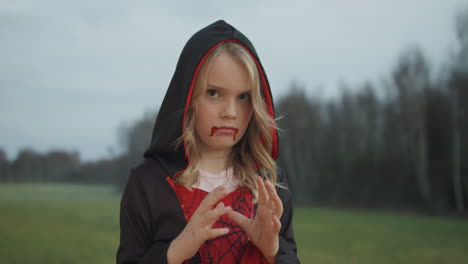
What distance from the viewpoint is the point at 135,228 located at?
7.56 ft

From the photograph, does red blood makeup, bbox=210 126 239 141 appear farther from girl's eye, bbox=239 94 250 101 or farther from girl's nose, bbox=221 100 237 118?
girl's eye, bbox=239 94 250 101

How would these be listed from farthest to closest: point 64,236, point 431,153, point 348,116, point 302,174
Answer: point 302,174, point 348,116, point 431,153, point 64,236

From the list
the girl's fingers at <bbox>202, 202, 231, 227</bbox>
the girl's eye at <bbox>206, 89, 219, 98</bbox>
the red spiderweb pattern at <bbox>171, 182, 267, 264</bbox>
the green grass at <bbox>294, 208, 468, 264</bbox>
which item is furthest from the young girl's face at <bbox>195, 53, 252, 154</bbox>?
the green grass at <bbox>294, 208, 468, 264</bbox>

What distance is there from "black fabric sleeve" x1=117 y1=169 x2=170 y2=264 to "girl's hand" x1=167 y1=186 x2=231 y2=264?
0.55 ft

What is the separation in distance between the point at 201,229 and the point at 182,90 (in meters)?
0.82

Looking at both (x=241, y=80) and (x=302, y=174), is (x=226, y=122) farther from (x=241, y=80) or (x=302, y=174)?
(x=302, y=174)

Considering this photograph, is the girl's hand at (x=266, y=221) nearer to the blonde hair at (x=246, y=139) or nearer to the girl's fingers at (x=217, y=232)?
the girl's fingers at (x=217, y=232)

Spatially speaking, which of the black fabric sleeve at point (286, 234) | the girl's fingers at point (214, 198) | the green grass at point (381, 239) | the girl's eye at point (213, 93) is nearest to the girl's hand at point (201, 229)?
the girl's fingers at point (214, 198)

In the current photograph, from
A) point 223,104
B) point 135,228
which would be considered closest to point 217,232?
point 135,228

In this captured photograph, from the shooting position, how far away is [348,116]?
21281 millimetres

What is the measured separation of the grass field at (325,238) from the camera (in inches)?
422

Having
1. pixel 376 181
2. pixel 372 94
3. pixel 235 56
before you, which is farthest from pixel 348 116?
pixel 235 56

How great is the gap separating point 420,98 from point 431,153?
2461 millimetres

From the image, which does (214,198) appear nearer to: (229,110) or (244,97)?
(229,110)
